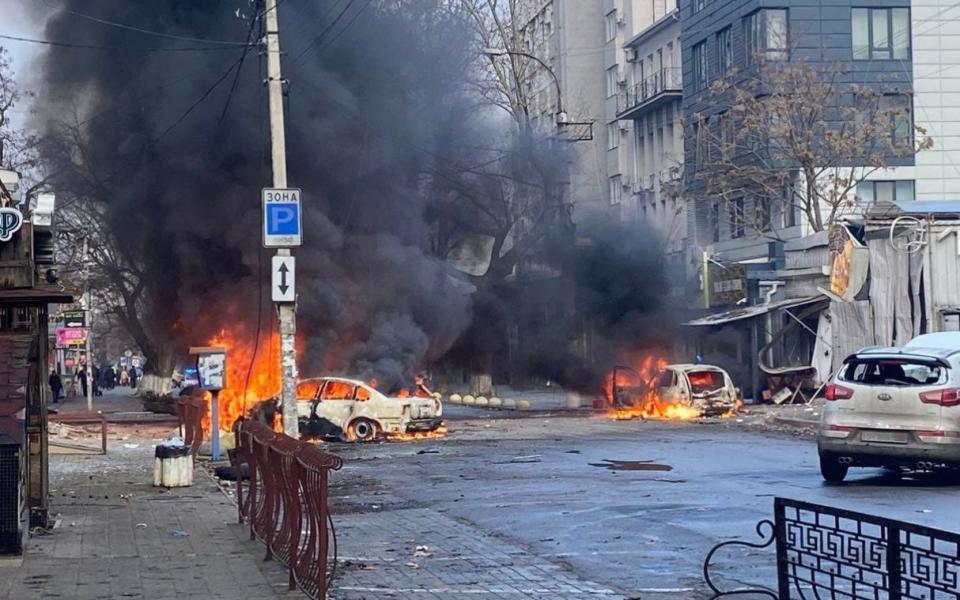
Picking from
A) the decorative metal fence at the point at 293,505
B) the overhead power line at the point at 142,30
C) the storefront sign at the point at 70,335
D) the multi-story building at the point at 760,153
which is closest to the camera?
the decorative metal fence at the point at 293,505

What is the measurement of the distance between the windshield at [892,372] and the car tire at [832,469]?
3.28ft

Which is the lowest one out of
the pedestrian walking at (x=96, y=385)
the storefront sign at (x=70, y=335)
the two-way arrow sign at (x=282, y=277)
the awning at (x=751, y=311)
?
the pedestrian walking at (x=96, y=385)

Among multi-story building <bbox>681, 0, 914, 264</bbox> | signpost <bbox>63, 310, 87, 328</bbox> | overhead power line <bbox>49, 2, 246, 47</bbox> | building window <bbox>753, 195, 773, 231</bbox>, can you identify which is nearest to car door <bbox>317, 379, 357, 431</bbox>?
signpost <bbox>63, 310, 87, 328</bbox>

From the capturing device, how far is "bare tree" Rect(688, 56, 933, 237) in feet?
131

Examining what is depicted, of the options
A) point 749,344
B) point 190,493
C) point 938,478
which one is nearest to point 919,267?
point 749,344

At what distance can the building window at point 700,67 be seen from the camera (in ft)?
168

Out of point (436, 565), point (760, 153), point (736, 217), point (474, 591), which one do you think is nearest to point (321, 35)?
point (760, 153)

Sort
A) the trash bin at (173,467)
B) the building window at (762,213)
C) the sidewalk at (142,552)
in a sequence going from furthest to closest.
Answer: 1. the building window at (762,213)
2. the trash bin at (173,467)
3. the sidewalk at (142,552)

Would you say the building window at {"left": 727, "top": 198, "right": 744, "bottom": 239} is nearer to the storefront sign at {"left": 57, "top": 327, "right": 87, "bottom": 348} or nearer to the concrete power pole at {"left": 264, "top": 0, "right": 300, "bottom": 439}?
the storefront sign at {"left": 57, "top": 327, "right": 87, "bottom": 348}

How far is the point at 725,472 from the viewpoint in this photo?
18250 mm

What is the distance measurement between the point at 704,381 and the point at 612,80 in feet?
117

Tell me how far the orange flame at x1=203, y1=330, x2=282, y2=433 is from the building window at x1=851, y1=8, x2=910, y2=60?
24.7 meters

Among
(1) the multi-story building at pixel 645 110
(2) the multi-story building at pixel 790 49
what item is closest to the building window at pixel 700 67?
(2) the multi-story building at pixel 790 49

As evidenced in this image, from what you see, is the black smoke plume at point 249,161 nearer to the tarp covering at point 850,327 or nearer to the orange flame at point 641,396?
the orange flame at point 641,396
